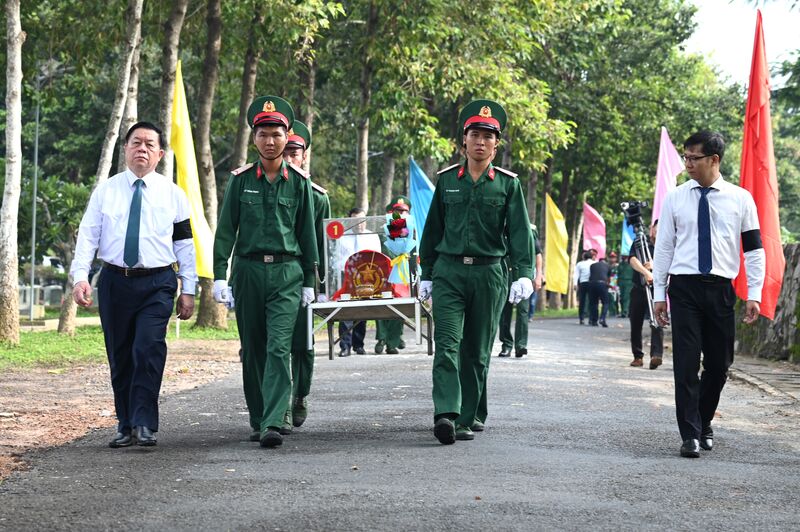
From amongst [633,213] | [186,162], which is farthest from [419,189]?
[633,213]

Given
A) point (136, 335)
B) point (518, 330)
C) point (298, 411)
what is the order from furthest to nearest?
point (518, 330) → point (298, 411) → point (136, 335)

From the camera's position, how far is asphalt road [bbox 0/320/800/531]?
5.96m

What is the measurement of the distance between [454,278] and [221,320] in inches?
638

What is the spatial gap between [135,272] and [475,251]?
2.15 m

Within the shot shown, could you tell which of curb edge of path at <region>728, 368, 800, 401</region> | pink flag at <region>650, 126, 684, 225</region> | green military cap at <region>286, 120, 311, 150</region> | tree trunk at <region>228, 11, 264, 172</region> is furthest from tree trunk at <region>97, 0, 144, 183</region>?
green military cap at <region>286, 120, 311, 150</region>

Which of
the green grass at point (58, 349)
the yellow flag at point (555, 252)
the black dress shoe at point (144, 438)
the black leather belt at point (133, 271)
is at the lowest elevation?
the black dress shoe at point (144, 438)

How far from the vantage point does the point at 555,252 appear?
134 ft

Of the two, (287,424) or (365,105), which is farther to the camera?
(365,105)

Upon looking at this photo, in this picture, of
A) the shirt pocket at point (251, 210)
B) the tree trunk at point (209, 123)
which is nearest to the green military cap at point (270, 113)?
the shirt pocket at point (251, 210)

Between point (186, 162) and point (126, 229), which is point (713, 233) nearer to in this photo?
point (126, 229)

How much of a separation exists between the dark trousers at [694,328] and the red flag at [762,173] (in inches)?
281

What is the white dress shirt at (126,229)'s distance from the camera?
8.42 metres

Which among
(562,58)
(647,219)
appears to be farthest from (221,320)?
(647,219)

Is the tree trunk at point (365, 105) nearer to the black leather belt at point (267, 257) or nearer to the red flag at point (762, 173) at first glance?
the red flag at point (762, 173)
